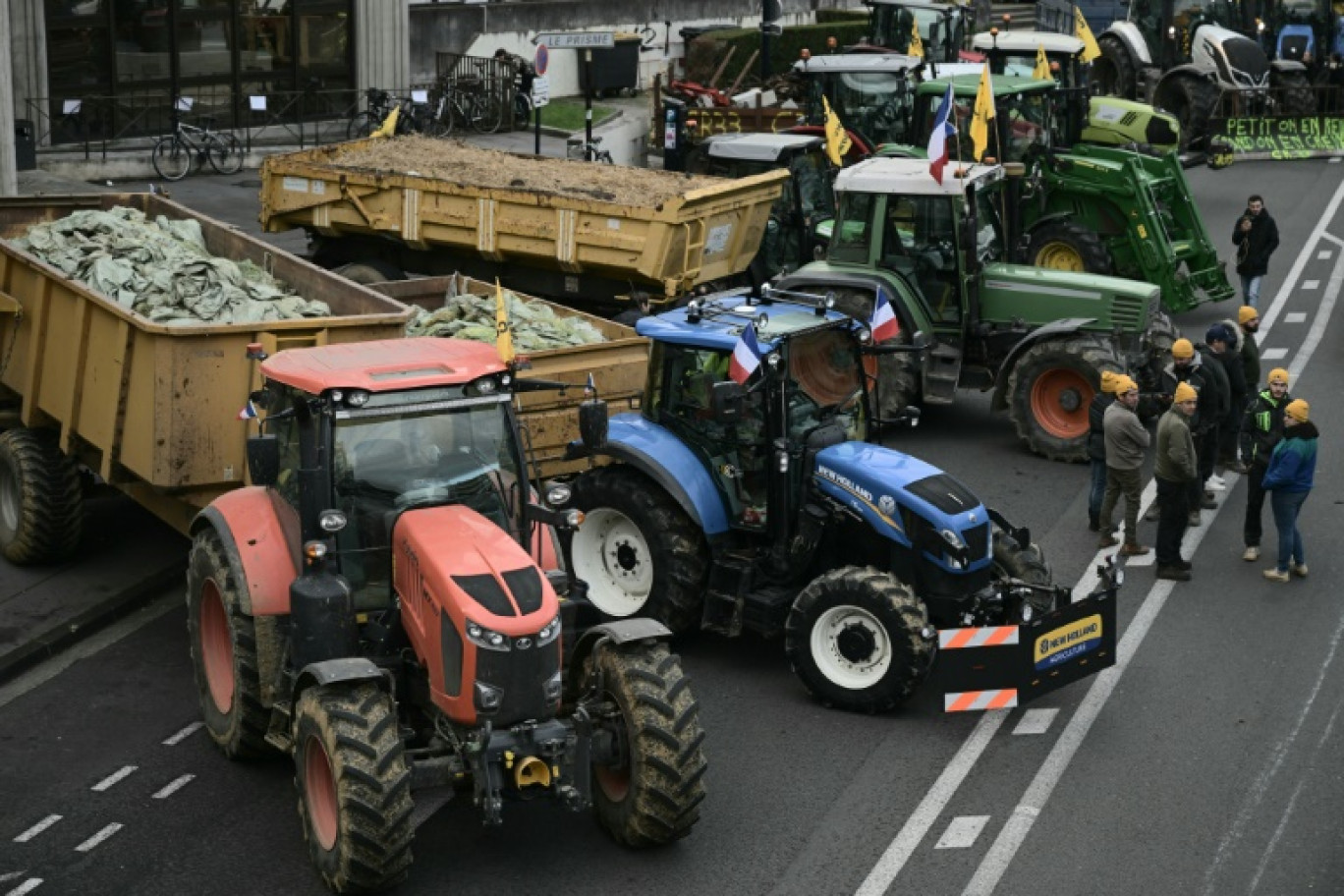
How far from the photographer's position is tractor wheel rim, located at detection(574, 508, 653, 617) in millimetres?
13406

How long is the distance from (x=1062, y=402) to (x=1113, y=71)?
19.8 metres

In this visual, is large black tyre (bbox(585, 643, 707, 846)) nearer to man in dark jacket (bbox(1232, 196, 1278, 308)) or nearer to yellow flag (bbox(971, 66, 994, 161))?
yellow flag (bbox(971, 66, 994, 161))

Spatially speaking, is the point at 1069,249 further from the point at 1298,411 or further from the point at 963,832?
the point at 963,832

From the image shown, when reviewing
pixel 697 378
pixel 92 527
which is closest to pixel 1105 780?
pixel 697 378

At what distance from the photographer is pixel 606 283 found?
19.7m

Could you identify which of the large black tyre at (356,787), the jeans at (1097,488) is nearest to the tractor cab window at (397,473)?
the large black tyre at (356,787)

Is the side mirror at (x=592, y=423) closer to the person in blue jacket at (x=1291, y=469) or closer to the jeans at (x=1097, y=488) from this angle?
the person in blue jacket at (x=1291, y=469)

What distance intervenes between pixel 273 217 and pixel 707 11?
2273 centimetres

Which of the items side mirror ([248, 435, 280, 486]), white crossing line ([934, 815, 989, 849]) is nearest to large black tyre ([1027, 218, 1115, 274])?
white crossing line ([934, 815, 989, 849])

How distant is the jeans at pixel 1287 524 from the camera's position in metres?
14.7

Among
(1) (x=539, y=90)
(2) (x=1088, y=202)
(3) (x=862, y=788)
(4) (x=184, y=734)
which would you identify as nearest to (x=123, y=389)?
(4) (x=184, y=734)

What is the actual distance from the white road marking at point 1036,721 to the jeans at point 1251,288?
37.1ft

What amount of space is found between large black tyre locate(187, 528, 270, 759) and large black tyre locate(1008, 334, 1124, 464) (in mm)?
8566

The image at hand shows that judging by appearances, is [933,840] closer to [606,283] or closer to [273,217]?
[606,283]
